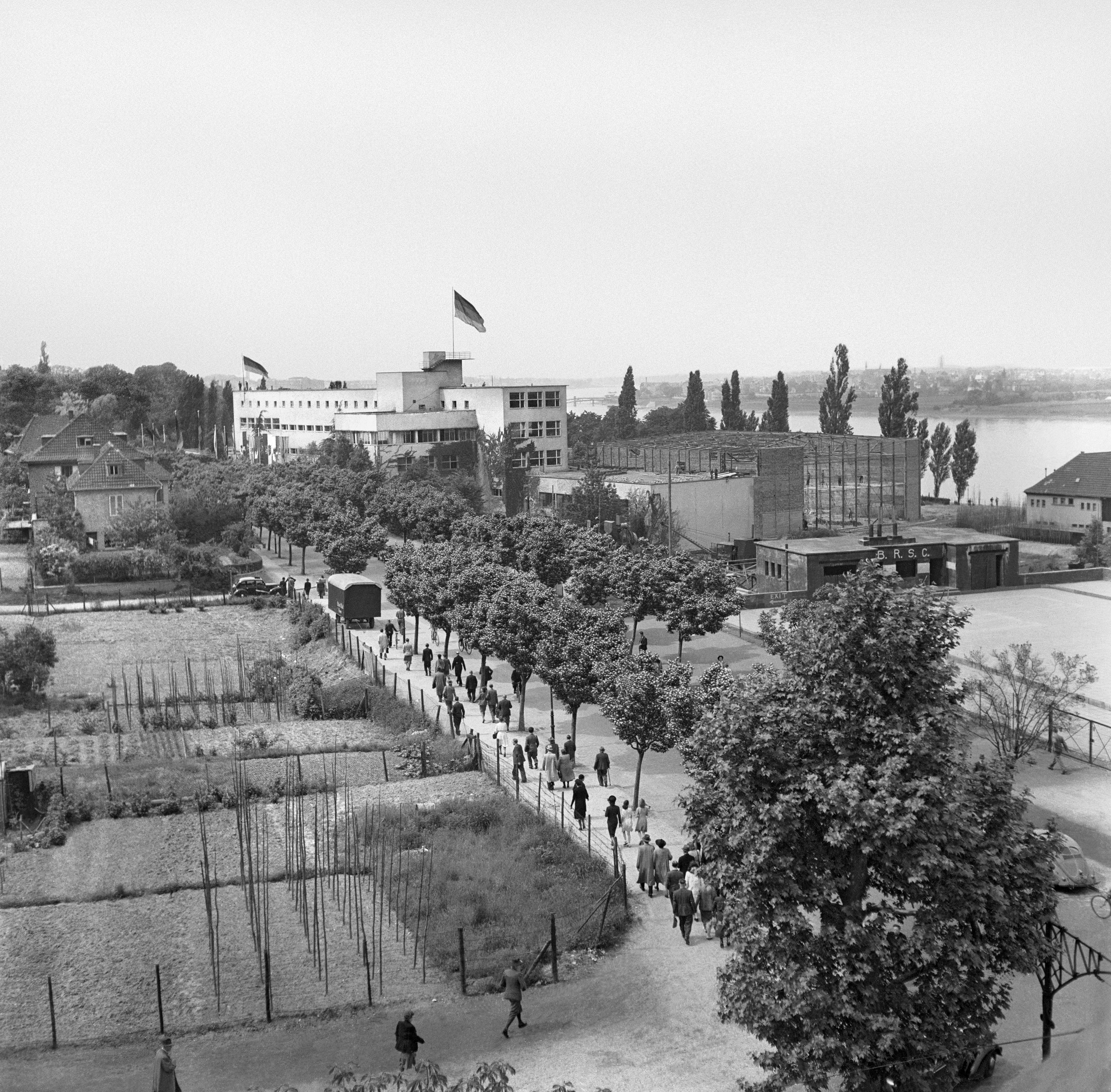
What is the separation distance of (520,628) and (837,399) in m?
49.8

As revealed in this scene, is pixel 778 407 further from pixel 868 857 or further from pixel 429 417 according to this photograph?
pixel 868 857

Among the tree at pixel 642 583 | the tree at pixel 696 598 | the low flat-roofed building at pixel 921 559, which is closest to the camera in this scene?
the tree at pixel 696 598

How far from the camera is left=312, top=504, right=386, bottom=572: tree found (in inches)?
1671

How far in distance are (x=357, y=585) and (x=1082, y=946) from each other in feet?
85.4

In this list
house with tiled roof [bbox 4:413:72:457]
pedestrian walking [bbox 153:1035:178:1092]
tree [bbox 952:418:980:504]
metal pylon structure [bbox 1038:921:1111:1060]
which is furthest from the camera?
tree [bbox 952:418:980:504]

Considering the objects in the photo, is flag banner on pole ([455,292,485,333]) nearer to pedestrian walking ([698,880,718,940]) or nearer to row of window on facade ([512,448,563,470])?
row of window on facade ([512,448,563,470])

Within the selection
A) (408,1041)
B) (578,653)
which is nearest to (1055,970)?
(408,1041)

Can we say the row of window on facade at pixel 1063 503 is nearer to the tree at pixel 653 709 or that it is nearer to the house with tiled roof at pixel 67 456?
the house with tiled roof at pixel 67 456

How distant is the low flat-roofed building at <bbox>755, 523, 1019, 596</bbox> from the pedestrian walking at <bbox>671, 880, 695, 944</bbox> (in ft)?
82.6

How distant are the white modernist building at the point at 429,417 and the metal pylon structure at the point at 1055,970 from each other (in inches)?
2246

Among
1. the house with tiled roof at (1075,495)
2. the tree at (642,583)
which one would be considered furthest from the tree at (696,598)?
the house with tiled roof at (1075,495)

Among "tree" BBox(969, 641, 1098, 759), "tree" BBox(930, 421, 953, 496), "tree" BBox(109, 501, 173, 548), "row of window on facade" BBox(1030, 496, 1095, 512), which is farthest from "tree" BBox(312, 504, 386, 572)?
A: "tree" BBox(930, 421, 953, 496)

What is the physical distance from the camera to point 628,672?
809 inches

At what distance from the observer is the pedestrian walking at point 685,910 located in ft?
48.8
